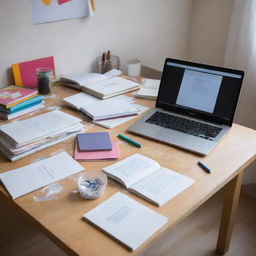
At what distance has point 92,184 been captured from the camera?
113 cm

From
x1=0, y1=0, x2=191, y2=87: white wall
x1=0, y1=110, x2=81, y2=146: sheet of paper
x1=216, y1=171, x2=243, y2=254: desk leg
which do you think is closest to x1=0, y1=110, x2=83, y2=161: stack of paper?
x1=0, y1=110, x2=81, y2=146: sheet of paper

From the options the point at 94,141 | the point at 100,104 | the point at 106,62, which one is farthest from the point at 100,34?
the point at 94,141

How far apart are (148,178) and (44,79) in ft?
2.66

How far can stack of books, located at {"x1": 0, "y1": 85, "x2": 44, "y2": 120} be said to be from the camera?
1538 mm

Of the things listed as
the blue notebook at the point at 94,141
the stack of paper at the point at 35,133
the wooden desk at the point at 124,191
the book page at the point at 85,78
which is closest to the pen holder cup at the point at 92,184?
the wooden desk at the point at 124,191

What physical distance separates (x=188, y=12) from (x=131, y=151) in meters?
1.41

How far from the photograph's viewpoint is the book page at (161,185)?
3.60 ft

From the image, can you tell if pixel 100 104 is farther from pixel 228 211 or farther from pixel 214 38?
pixel 214 38

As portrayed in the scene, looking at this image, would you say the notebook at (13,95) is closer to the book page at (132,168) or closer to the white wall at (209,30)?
the book page at (132,168)

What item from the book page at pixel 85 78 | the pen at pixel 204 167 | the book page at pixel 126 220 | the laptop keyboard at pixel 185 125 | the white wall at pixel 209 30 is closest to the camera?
the book page at pixel 126 220

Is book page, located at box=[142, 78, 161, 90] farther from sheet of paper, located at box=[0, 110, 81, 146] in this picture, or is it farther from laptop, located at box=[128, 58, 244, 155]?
sheet of paper, located at box=[0, 110, 81, 146]

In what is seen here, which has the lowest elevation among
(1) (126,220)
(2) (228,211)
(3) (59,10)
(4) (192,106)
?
(2) (228,211)

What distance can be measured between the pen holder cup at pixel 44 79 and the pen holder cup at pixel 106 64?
12.8 inches

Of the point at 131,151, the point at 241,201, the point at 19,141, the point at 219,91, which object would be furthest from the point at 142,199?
the point at 241,201
